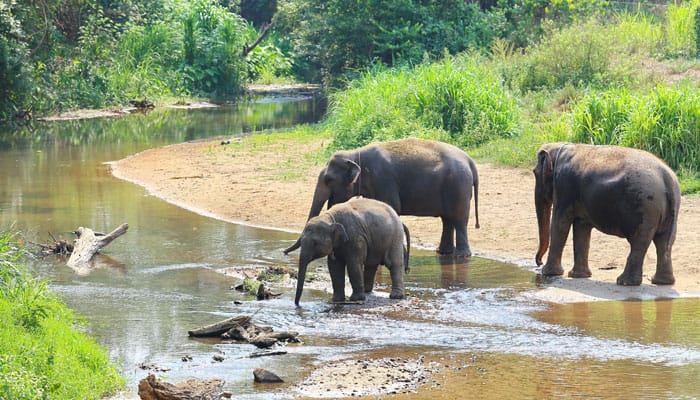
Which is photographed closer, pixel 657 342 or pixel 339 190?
pixel 657 342

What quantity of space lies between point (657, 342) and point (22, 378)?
16.9 ft

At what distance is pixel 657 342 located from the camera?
899 centimetres

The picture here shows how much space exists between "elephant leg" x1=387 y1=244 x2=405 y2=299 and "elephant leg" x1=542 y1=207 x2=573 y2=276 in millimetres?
1761

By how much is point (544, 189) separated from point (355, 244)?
2567 millimetres

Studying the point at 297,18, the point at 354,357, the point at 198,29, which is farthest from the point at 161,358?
the point at 297,18

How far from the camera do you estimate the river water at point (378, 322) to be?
815 centimetres

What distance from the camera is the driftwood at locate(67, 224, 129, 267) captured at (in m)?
12.8

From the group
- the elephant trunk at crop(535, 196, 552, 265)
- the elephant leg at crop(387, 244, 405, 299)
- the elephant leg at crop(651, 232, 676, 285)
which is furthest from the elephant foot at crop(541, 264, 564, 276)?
the elephant leg at crop(387, 244, 405, 299)

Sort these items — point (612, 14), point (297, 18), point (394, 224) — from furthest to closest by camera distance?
point (297, 18) → point (612, 14) → point (394, 224)

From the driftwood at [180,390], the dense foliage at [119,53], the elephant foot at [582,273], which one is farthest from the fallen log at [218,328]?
the dense foliage at [119,53]

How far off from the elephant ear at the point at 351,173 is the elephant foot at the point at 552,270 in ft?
8.00

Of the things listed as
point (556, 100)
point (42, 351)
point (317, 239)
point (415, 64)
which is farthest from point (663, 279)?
point (415, 64)

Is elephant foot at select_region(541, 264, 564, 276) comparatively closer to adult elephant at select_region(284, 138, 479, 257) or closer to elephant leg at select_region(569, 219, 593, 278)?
elephant leg at select_region(569, 219, 593, 278)

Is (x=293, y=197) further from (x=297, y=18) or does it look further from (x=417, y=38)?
(x=297, y=18)
